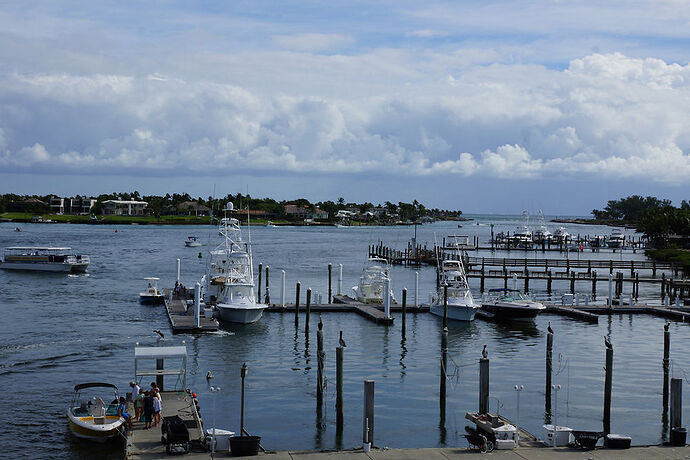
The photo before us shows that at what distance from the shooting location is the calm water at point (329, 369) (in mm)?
29609

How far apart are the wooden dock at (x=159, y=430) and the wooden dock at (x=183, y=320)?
18840 mm

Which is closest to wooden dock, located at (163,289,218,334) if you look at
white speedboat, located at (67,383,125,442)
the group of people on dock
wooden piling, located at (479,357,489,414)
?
white speedboat, located at (67,383,125,442)

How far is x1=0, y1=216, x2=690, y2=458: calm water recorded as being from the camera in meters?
29.6

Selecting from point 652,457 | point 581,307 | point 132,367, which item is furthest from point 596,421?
point 581,307

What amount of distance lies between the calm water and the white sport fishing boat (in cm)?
126

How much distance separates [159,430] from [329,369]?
15.5 metres

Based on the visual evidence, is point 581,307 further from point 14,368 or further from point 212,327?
point 14,368

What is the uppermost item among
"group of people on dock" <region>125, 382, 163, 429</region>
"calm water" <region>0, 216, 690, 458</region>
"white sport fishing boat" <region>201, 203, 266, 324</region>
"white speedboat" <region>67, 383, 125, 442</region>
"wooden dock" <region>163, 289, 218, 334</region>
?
"white sport fishing boat" <region>201, 203, 266, 324</region>

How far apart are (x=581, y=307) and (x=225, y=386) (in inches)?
1410

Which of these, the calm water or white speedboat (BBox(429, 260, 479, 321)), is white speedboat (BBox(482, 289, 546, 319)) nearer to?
the calm water

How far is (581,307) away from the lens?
61.6 metres

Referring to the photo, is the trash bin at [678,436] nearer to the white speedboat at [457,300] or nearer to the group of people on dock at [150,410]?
the group of people on dock at [150,410]

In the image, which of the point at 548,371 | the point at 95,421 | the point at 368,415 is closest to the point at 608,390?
the point at 548,371

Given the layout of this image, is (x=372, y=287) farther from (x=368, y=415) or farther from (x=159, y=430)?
(x=159, y=430)
